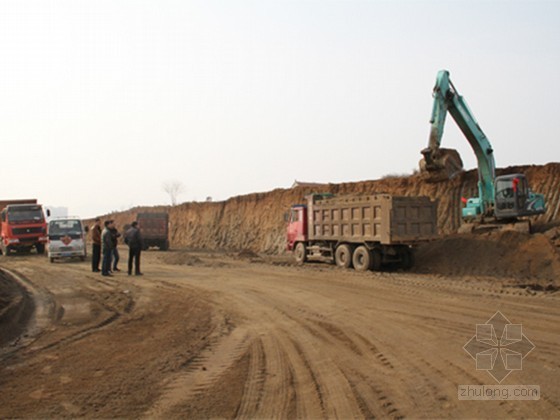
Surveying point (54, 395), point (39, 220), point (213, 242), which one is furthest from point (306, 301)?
point (213, 242)

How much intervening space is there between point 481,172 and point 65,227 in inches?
754

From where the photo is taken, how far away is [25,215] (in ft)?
98.6

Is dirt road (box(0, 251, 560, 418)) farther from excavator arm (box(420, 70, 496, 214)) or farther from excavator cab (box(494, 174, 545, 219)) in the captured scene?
excavator cab (box(494, 174, 545, 219))

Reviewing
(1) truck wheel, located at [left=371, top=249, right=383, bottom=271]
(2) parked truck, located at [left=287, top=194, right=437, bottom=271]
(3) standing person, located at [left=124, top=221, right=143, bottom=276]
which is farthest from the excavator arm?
(3) standing person, located at [left=124, top=221, right=143, bottom=276]

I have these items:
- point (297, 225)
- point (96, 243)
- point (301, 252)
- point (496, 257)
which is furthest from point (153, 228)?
point (496, 257)

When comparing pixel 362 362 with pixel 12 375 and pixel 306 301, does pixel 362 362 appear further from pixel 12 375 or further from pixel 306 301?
pixel 306 301

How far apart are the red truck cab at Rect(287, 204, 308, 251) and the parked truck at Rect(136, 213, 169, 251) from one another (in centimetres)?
1559

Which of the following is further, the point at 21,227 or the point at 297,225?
the point at 21,227

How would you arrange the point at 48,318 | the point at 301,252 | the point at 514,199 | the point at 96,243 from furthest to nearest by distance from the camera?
the point at 301,252 → the point at 514,199 → the point at 96,243 → the point at 48,318

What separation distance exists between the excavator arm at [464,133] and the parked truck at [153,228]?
2173 cm

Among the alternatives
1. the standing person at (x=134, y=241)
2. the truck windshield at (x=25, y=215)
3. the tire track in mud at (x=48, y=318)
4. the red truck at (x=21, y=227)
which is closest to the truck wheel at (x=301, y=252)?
the standing person at (x=134, y=241)

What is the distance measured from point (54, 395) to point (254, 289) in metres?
8.67

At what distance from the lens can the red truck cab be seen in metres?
23.2

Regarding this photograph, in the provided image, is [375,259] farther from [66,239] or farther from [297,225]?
[66,239]
